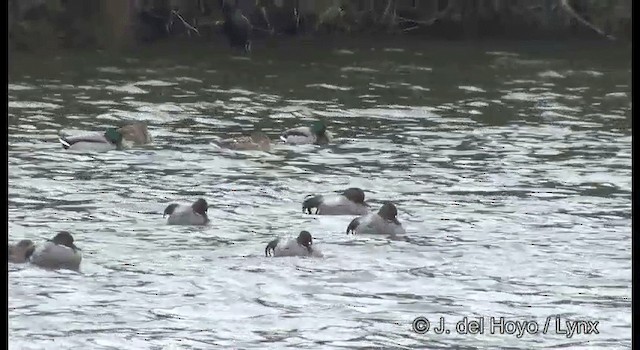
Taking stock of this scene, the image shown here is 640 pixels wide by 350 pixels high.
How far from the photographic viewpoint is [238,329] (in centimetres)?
1102

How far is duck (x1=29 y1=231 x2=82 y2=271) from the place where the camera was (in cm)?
1278

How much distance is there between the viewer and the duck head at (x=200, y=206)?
47.8 ft

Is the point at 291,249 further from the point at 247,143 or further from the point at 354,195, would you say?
the point at 247,143

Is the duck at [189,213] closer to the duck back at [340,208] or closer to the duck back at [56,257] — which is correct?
the duck back at [340,208]

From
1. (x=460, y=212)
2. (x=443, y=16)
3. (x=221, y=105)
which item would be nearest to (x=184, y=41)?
(x=443, y=16)

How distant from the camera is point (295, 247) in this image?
43.3ft

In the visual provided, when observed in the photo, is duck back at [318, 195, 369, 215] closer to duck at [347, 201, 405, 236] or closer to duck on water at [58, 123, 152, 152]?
duck at [347, 201, 405, 236]

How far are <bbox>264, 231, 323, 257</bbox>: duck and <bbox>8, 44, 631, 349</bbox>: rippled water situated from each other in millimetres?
103

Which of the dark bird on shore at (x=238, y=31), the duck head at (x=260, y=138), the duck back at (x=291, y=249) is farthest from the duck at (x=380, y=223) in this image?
the dark bird on shore at (x=238, y=31)

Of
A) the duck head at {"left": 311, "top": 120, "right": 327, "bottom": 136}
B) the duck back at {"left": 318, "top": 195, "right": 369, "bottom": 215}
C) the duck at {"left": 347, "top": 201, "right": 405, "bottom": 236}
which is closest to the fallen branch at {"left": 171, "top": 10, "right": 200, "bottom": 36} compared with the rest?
the duck head at {"left": 311, "top": 120, "right": 327, "bottom": 136}

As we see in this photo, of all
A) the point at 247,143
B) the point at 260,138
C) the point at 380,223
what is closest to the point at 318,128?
the point at 260,138

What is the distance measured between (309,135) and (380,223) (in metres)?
5.62

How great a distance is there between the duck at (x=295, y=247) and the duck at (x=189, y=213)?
1239 mm
